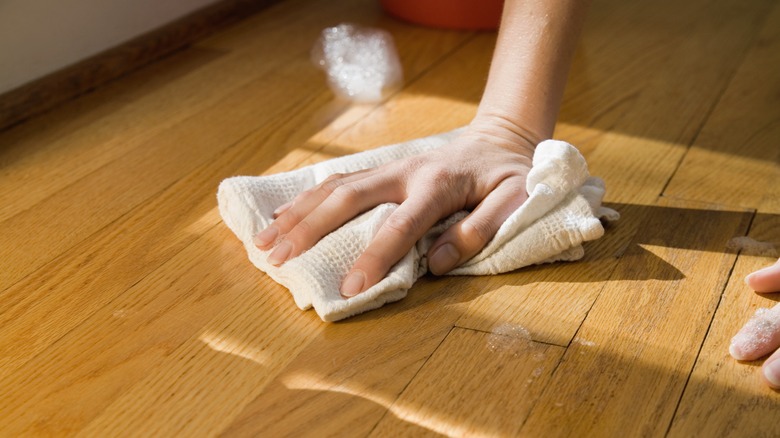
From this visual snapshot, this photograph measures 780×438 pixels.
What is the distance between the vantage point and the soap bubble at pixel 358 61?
5.70 ft

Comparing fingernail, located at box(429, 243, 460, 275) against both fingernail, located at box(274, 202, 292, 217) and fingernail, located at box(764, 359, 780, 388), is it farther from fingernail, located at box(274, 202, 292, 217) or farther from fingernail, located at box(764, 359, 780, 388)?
fingernail, located at box(764, 359, 780, 388)

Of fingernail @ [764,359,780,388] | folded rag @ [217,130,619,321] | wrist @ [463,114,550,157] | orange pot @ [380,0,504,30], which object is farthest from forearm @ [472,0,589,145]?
orange pot @ [380,0,504,30]

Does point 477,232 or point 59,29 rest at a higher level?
point 59,29

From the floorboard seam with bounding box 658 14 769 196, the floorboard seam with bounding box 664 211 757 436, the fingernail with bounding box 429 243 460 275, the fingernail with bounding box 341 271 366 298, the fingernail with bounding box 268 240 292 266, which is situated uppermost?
the fingernail with bounding box 268 240 292 266

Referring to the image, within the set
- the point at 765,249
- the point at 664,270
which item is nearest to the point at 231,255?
the point at 664,270

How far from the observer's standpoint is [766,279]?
1030 millimetres

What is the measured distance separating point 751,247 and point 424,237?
0.43 meters

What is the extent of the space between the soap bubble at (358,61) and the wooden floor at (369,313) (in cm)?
4

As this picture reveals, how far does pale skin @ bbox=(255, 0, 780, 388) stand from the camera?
1.08 m

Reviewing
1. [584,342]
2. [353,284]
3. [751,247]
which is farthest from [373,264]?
[751,247]

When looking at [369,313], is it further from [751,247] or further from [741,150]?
[741,150]

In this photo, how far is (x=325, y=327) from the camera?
1.01 m

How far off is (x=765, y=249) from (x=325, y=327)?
0.58 m

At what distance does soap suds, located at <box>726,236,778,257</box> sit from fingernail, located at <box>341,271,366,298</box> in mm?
495
